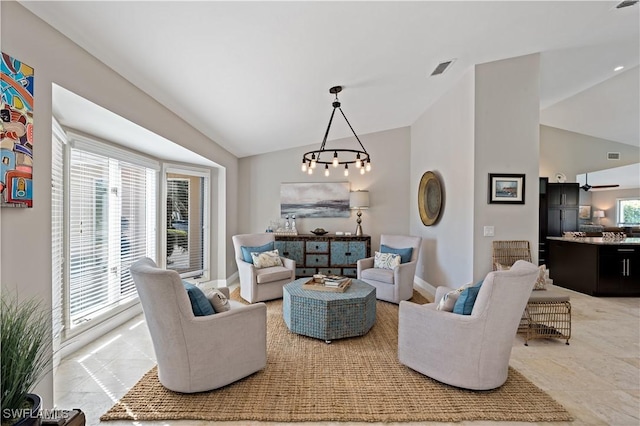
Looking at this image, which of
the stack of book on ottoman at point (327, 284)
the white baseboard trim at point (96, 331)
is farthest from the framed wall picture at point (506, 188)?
the white baseboard trim at point (96, 331)

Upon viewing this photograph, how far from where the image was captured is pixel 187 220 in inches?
197

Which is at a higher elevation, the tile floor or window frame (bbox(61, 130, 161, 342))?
window frame (bbox(61, 130, 161, 342))

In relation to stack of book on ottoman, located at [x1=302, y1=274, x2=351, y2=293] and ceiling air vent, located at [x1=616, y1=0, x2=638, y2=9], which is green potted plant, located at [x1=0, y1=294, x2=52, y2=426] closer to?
stack of book on ottoman, located at [x1=302, y1=274, x2=351, y2=293]

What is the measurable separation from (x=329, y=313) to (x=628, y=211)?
10.9 metres

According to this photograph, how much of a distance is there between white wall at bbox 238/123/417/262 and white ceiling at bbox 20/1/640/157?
1373 mm

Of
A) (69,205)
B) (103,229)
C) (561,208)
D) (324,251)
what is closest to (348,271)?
(324,251)

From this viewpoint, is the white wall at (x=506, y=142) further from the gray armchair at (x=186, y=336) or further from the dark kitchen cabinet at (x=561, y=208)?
the dark kitchen cabinet at (x=561, y=208)

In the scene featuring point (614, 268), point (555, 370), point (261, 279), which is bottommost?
point (555, 370)

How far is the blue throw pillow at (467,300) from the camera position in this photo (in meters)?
2.30

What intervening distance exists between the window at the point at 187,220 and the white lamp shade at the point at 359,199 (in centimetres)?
274

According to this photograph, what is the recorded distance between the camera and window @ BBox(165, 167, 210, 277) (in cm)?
474

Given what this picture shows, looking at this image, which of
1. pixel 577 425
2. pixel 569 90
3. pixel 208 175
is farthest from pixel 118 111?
pixel 569 90

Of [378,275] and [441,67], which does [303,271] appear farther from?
[441,67]

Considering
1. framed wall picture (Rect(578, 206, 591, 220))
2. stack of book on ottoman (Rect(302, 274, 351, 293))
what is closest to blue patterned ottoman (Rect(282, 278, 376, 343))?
stack of book on ottoman (Rect(302, 274, 351, 293))
